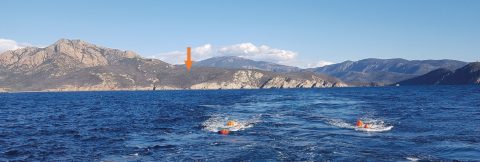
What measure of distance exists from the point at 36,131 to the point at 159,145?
24798mm

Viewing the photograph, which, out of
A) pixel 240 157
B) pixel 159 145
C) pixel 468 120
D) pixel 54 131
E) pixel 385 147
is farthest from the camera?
pixel 468 120

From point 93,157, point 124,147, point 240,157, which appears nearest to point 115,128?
point 124,147

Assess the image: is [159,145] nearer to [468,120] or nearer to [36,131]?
[36,131]

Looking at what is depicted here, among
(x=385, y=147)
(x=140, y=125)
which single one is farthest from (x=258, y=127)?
(x=385, y=147)

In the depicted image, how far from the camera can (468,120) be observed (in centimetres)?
7000

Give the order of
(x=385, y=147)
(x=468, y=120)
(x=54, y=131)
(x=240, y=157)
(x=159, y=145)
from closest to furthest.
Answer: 1. (x=240, y=157)
2. (x=385, y=147)
3. (x=159, y=145)
4. (x=54, y=131)
5. (x=468, y=120)

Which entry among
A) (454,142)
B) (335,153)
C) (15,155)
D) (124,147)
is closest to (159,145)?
(124,147)

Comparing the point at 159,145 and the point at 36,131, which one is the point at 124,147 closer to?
the point at 159,145

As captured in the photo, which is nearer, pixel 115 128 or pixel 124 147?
pixel 124 147

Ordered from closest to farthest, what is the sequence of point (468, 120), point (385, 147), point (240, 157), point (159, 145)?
1. point (240, 157)
2. point (385, 147)
3. point (159, 145)
4. point (468, 120)

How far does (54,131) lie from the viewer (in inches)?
2505

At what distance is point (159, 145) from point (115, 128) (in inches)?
797

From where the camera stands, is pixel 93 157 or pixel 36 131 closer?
pixel 93 157

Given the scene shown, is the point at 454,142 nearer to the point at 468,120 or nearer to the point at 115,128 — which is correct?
the point at 468,120
